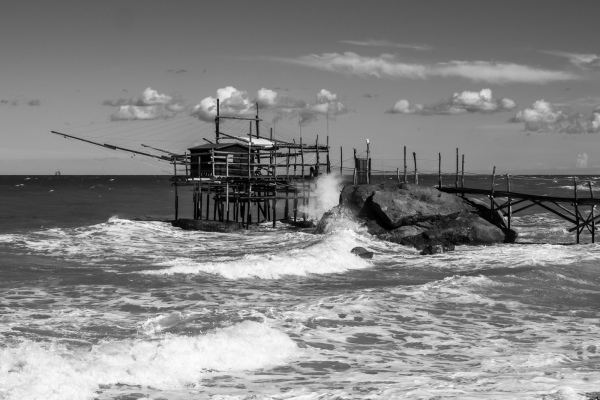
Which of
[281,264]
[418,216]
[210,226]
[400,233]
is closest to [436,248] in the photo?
[400,233]

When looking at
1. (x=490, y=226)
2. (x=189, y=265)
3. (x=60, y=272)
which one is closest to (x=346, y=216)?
(x=490, y=226)

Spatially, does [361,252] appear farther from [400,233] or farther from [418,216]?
[418,216]

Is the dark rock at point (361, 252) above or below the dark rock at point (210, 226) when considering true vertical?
below

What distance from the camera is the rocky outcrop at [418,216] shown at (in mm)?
29203

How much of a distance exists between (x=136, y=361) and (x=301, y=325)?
3692 mm

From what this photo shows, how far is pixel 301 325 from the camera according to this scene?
13.3m

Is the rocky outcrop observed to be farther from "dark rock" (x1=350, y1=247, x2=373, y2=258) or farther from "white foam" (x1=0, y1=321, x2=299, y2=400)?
"white foam" (x1=0, y1=321, x2=299, y2=400)

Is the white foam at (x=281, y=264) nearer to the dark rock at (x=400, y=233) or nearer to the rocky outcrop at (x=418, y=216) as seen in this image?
the dark rock at (x=400, y=233)

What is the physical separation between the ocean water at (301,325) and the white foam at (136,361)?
3 centimetres

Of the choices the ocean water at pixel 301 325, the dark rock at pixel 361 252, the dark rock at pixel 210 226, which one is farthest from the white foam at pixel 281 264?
the dark rock at pixel 210 226

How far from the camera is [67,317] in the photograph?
45.3 feet

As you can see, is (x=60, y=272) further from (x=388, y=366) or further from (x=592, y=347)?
A: (x=592, y=347)

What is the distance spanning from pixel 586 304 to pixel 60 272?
1433 cm

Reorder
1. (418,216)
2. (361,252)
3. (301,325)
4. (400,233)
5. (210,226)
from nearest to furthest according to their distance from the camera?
(301,325) → (361,252) → (400,233) → (418,216) → (210,226)
